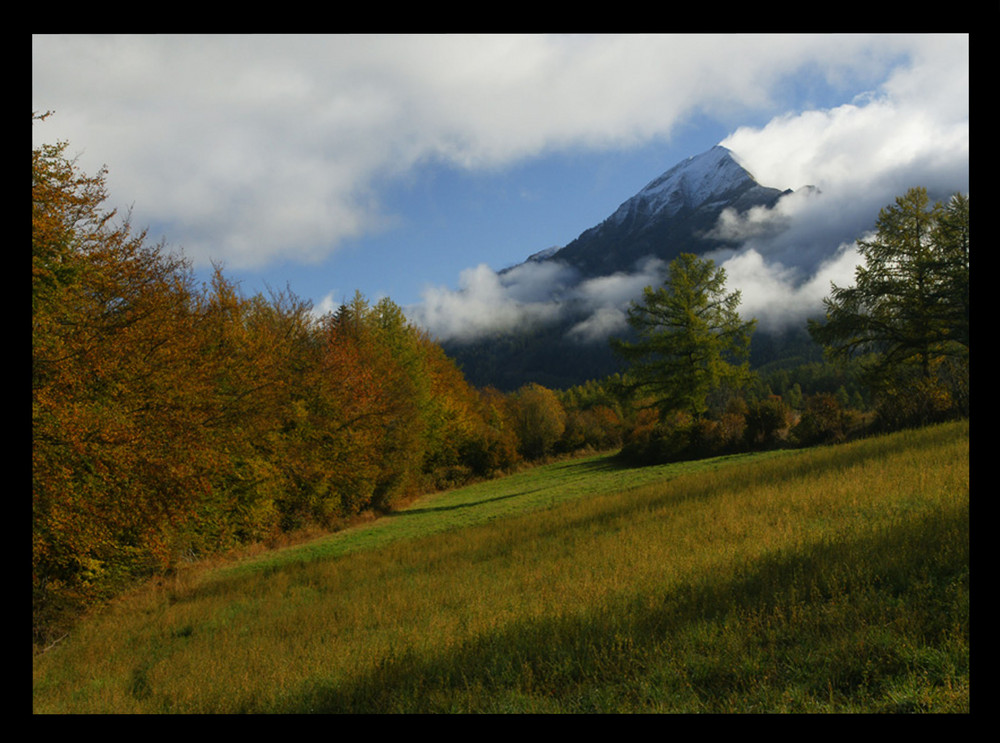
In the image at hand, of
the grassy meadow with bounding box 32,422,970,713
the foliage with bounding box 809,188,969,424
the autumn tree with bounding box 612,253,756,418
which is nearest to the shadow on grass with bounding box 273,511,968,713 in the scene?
the grassy meadow with bounding box 32,422,970,713

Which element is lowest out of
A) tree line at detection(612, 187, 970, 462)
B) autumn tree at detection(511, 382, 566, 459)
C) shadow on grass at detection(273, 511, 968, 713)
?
autumn tree at detection(511, 382, 566, 459)

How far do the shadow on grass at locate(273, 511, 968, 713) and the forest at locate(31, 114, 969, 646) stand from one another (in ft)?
30.6

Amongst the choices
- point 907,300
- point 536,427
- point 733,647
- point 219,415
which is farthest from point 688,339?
point 733,647

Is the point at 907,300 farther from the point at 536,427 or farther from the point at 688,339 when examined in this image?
the point at 536,427

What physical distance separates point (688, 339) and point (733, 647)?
102ft

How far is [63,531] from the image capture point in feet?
35.0

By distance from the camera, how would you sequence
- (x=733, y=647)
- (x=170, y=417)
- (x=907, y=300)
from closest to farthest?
(x=733, y=647) < (x=170, y=417) < (x=907, y=300)

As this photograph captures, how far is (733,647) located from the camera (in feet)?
15.4

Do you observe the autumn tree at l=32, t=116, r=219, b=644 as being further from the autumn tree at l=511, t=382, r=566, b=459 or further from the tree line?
the autumn tree at l=511, t=382, r=566, b=459

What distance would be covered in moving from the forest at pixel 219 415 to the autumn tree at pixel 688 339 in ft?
5.53

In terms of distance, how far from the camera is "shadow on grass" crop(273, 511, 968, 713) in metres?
4.05

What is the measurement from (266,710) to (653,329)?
3380 centimetres
